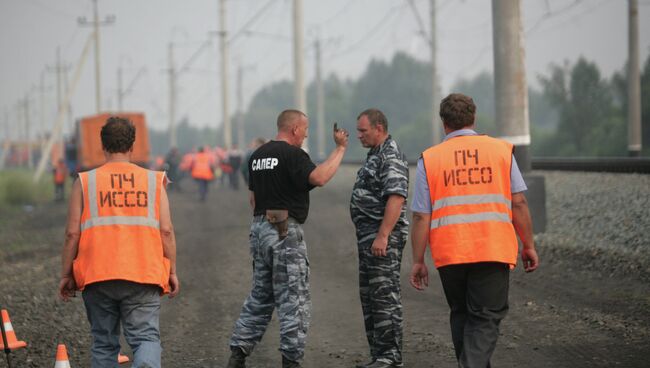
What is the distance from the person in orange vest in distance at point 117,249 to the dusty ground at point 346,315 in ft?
7.01

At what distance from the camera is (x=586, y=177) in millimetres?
18266

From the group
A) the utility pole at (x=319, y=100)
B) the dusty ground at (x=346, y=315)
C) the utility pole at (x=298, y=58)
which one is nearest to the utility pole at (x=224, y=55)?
the utility pole at (x=319, y=100)

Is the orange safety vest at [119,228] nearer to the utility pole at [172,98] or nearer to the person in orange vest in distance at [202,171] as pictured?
the person in orange vest in distance at [202,171]

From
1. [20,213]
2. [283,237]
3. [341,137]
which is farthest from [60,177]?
[341,137]

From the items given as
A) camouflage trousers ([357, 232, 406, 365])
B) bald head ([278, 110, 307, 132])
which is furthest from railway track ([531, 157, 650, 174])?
bald head ([278, 110, 307, 132])

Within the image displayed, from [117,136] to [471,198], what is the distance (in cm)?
208

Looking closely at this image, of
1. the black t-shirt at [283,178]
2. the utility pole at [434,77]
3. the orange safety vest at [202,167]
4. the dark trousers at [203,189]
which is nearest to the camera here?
the black t-shirt at [283,178]

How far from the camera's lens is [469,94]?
123625 millimetres

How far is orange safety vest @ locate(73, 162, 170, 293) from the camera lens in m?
5.21

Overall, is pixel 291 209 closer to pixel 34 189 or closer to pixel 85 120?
pixel 85 120

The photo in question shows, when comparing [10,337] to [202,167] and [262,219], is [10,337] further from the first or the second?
[202,167]

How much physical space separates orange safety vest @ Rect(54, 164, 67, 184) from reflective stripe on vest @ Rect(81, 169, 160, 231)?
106 ft

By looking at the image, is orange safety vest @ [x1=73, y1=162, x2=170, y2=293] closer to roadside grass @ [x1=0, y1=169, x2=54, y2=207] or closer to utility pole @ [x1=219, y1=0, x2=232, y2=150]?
roadside grass @ [x1=0, y1=169, x2=54, y2=207]

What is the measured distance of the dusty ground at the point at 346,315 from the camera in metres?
7.44
